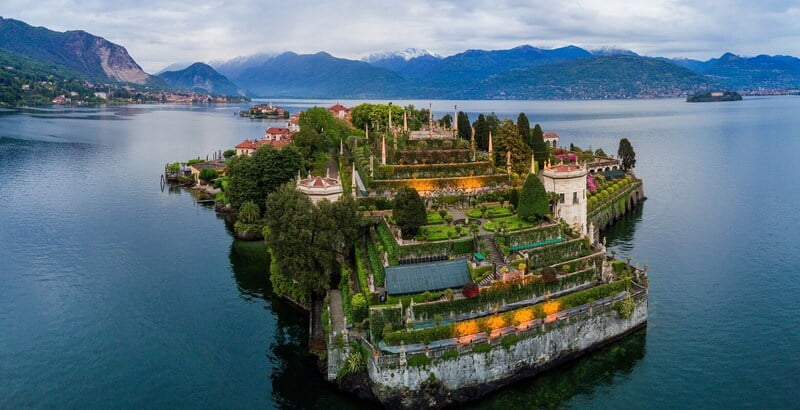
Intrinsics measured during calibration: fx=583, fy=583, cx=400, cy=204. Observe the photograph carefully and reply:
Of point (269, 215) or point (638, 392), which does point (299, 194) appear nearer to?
point (269, 215)

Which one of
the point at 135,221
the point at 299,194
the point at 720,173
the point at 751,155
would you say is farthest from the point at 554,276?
the point at 751,155

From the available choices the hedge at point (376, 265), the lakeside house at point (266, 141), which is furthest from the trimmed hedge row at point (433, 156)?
the lakeside house at point (266, 141)

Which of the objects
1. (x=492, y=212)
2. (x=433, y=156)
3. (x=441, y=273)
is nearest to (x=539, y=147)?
(x=433, y=156)

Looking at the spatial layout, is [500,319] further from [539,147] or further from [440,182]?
[539,147]

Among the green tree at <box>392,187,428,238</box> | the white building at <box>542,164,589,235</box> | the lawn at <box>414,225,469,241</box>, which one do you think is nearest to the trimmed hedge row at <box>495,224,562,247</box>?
the lawn at <box>414,225,469,241</box>

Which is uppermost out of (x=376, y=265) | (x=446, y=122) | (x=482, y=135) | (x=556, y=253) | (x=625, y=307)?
(x=446, y=122)

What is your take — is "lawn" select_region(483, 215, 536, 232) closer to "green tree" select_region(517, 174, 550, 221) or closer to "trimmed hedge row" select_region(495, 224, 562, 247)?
"green tree" select_region(517, 174, 550, 221)
